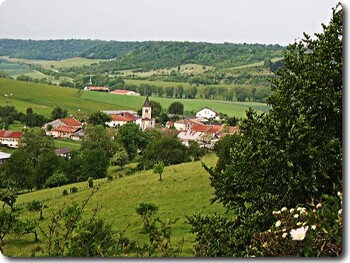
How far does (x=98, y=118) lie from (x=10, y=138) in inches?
50.1

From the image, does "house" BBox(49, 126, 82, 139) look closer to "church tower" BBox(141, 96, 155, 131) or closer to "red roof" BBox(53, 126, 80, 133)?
"red roof" BBox(53, 126, 80, 133)

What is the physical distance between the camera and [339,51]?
4.18 metres

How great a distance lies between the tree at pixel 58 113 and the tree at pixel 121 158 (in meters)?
0.88

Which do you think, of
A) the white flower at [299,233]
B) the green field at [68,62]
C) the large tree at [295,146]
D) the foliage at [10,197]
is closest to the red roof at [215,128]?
the large tree at [295,146]

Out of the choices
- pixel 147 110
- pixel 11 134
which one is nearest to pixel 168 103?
pixel 147 110

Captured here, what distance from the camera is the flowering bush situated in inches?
115

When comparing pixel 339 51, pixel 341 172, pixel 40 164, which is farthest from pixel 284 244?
pixel 40 164

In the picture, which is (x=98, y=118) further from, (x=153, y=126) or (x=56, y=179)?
(x=56, y=179)

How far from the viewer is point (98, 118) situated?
6.26 meters

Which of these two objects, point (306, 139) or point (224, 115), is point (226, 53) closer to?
point (224, 115)

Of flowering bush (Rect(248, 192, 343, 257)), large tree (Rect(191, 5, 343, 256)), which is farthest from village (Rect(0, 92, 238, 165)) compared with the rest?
flowering bush (Rect(248, 192, 343, 257))

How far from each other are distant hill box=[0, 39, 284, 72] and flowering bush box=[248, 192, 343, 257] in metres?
1.93

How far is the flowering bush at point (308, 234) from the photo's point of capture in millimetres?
2928

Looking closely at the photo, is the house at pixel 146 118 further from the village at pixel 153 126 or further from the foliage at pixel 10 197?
the foliage at pixel 10 197
